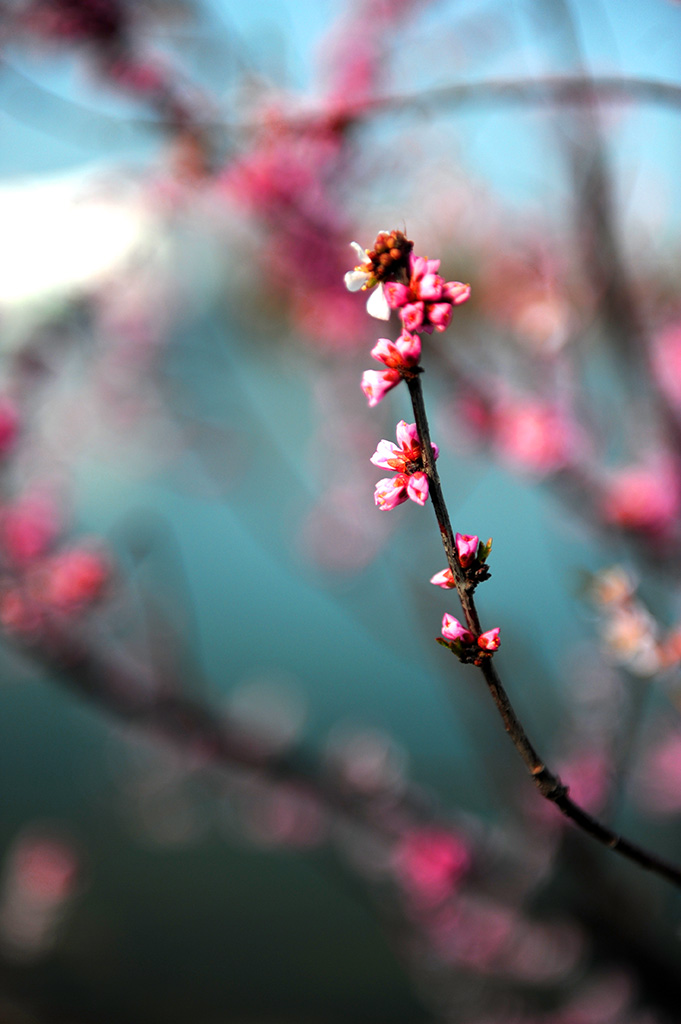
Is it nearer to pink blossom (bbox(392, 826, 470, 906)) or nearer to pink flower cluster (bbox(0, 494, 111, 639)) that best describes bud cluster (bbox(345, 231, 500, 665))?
pink flower cluster (bbox(0, 494, 111, 639))

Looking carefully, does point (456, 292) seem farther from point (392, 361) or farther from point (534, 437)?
point (534, 437)

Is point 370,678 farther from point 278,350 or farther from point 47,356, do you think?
point 278,350

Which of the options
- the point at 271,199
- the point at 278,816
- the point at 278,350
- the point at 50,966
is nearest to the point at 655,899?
the point at 278,816

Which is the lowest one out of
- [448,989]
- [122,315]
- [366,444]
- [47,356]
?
[448,989]

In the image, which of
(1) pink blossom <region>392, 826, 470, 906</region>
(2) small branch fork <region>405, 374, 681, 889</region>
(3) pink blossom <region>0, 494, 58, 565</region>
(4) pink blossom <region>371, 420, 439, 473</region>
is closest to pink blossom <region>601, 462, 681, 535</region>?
(1) pink blossom <region>392, 826, 470, 906</region>

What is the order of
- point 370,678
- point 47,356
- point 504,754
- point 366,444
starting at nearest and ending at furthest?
point 47,356 → point 504,754 → point 366,444 → point 370,678

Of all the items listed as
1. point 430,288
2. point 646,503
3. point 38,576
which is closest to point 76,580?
point 38,576
